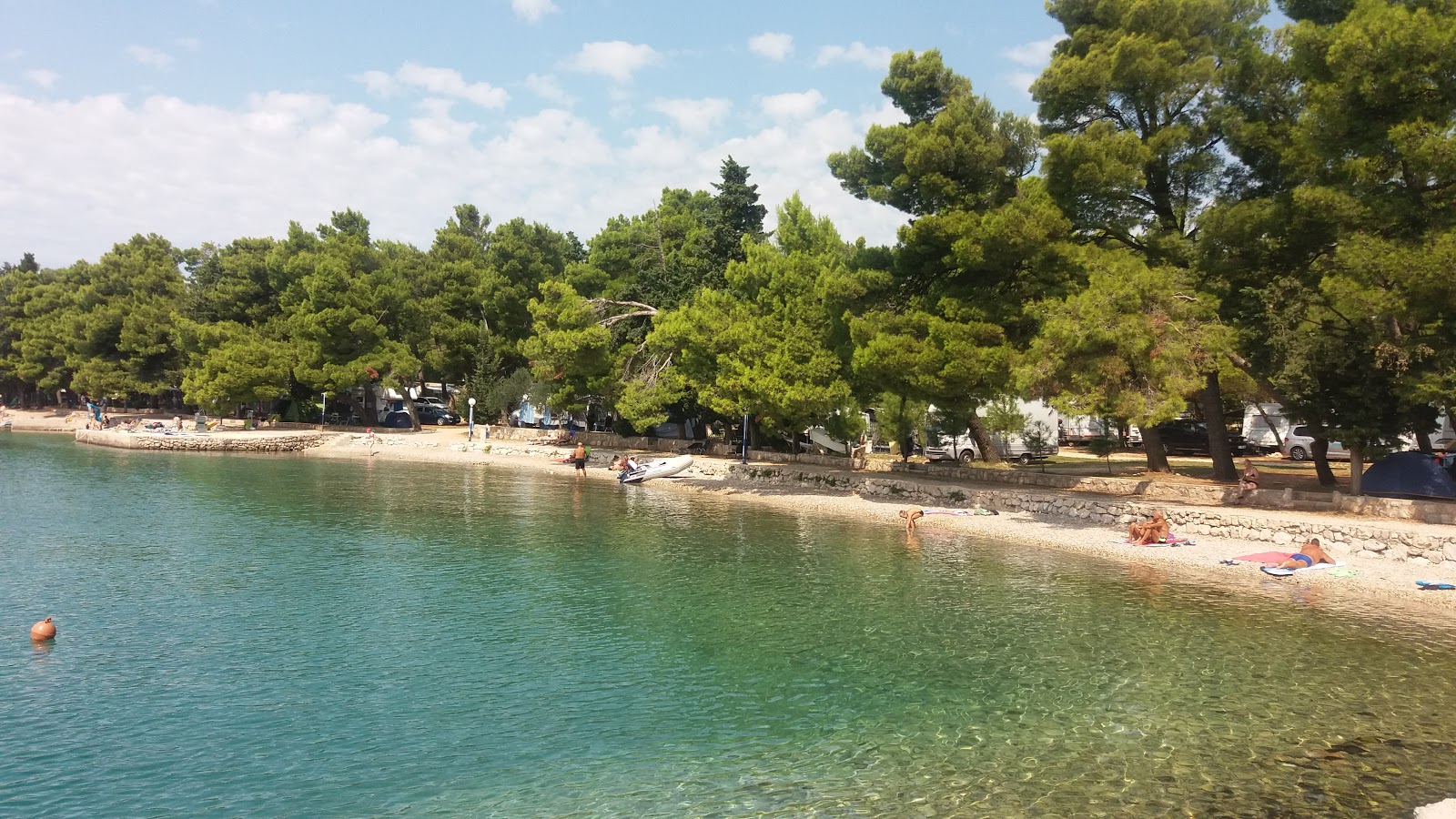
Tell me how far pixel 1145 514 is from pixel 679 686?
1795 cm

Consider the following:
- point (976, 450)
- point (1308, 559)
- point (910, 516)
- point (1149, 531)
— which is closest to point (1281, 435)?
point (976, 450)

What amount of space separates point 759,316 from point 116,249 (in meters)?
70.1

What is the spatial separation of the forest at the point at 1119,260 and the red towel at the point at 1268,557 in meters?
4.24

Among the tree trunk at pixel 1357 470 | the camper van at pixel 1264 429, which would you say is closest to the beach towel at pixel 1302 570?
the tree trunk at pixel 1357 470

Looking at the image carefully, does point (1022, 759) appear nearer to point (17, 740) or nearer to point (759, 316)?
point (17, 740)

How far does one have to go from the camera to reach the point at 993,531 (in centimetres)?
2598

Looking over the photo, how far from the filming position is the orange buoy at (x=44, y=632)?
45.2 feet

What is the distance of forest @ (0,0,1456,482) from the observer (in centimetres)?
1975

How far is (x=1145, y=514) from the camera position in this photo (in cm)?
2462

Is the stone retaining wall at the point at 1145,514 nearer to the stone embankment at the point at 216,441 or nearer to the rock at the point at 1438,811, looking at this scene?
the rock at the point at 1438,811

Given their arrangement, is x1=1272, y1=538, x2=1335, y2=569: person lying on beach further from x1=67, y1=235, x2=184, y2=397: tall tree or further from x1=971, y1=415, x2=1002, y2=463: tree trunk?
x1=67, y1=235, x2=184, y2=397: tall tree

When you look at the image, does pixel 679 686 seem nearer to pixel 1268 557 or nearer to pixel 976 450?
pixel 1268 557

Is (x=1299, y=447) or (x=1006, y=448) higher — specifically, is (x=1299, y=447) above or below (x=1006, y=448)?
above

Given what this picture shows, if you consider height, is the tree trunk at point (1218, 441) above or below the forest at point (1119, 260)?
below
